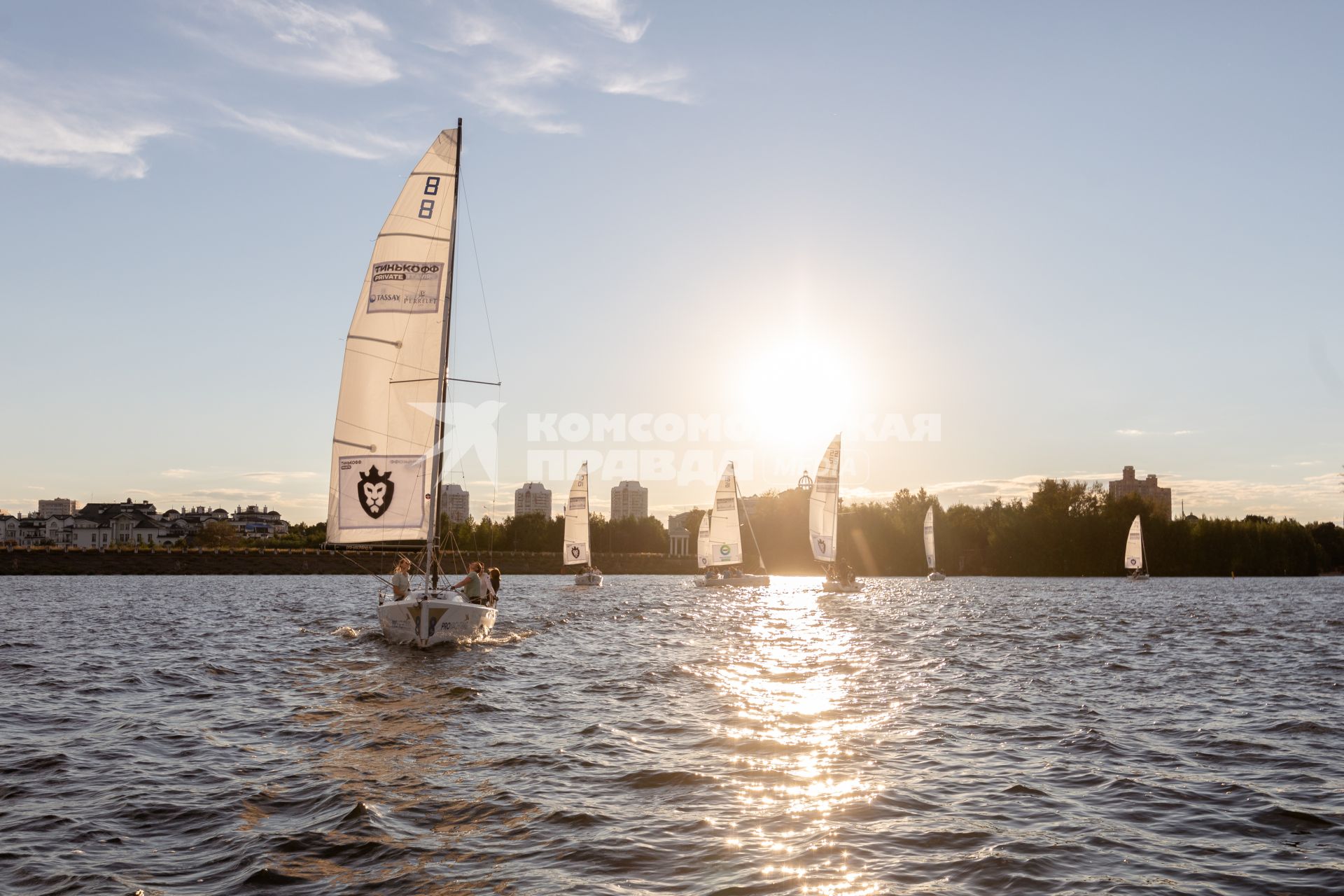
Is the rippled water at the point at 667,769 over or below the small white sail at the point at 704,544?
below

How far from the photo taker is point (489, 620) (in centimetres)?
3203

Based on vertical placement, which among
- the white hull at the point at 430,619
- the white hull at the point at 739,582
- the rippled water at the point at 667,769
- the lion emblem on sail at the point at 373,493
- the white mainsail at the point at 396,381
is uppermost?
the white mainsail at the point at 396,381

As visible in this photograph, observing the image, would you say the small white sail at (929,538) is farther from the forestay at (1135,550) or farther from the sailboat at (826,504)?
the sailboat at (826,504)

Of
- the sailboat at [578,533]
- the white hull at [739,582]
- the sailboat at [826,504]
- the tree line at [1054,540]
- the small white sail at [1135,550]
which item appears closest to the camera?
the sailboat at [826,504]

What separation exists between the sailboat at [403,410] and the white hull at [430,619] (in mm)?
41

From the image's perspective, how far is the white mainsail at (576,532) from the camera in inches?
3172

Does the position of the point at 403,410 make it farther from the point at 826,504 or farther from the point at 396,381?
the point at 826,504

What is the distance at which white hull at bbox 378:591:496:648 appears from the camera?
28.4 m

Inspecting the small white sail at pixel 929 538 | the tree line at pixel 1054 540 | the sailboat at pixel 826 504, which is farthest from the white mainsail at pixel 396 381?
the tree line at pixel 1054 540

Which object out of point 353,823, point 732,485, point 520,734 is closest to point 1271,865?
point 353,823

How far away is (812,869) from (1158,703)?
1373 cm

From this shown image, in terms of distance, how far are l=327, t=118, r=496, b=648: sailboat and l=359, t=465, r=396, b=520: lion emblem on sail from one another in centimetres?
3

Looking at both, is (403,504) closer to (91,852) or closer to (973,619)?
(91,852)

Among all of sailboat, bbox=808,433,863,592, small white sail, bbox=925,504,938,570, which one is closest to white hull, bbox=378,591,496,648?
sailboat, bbox=808,433,863,592
